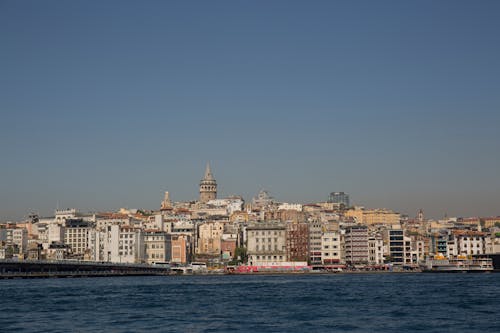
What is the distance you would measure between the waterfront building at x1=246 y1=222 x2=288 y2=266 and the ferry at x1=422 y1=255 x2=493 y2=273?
70.2ft

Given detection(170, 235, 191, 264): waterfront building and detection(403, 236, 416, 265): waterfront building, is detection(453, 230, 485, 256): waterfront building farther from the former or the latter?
detection(170, 235, 191, 264): waterfront building

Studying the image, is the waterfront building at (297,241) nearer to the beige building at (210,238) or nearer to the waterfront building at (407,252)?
the waterfront building at (407,252)

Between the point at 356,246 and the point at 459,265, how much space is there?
1746 cm

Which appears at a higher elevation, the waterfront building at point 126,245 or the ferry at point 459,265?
the waterfront building at point 126,245

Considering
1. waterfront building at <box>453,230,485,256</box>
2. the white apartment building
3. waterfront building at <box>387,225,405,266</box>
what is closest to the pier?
the white apartment building

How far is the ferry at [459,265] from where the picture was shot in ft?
438

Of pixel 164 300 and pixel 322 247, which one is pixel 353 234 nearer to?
pixel 322 247

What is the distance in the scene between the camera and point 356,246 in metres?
148

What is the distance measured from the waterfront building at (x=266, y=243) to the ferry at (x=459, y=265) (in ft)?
70.2

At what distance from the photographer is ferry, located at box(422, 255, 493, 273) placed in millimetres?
133375

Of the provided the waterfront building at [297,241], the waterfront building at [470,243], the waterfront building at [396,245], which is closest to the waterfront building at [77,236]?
the waterfront building at [297,241]

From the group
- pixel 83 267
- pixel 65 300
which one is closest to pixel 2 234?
pixel 83 267

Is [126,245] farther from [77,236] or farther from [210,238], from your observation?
[77,236]

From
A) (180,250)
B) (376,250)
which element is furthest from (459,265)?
(180,250)
